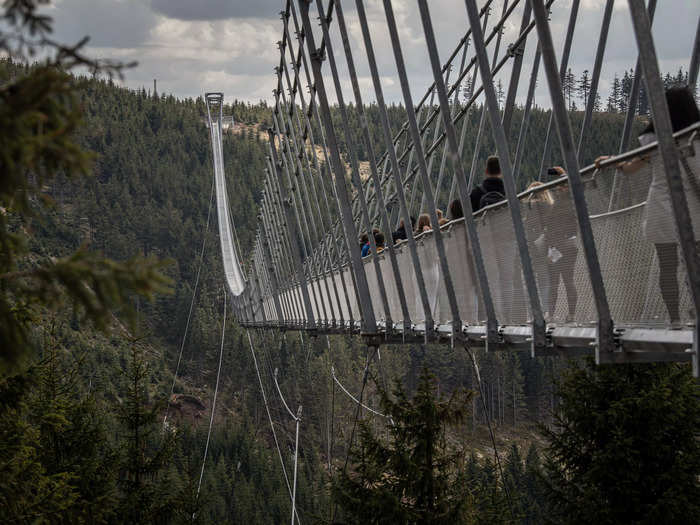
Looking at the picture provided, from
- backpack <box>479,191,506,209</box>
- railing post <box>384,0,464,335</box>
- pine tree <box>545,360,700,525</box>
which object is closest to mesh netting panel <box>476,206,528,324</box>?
backpack <box>479,191,506,209</box>

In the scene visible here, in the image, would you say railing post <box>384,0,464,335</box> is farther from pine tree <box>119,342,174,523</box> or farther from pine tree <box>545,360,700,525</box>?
pine tree <box>119,342,174,523</box>

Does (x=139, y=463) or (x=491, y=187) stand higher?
(x=491, y=187)

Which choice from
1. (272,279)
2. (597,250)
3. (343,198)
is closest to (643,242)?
(597,250)

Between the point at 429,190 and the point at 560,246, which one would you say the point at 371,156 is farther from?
the point at 560,246

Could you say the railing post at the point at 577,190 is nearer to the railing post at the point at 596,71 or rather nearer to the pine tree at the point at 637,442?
the railing post at the point at 596,71

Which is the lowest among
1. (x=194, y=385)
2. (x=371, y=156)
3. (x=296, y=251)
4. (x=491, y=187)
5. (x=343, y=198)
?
(x=194, y=385)

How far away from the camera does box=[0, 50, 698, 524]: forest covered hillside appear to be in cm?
960

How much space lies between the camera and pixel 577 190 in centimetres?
473

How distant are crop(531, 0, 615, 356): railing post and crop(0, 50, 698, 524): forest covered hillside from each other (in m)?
2.02

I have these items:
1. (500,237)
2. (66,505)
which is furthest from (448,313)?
(66,505)

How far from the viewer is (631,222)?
14.6 ft

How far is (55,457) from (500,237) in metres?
10.3

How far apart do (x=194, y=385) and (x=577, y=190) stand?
104 m

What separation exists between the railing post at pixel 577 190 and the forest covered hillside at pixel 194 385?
2019 mm
